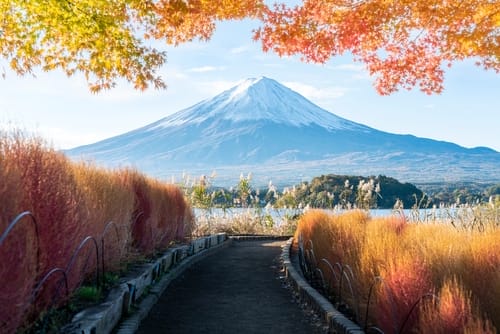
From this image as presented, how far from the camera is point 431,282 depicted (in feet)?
15.6

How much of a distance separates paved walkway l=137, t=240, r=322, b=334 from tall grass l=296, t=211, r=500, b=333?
85cm

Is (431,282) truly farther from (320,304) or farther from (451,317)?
(320,304)

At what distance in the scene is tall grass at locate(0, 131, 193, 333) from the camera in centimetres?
401

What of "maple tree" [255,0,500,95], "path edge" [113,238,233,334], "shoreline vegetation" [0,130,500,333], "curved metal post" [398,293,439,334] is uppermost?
"maple tree" [255,0,500,95]

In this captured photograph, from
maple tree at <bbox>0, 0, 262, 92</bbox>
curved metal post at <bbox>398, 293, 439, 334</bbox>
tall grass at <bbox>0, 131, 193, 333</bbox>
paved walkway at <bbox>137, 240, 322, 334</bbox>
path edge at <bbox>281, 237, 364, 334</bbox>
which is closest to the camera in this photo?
tall grass at <bbox>0, 131, 193, 333</bbox>

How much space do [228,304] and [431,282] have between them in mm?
2921

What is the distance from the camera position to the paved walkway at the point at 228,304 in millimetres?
6023

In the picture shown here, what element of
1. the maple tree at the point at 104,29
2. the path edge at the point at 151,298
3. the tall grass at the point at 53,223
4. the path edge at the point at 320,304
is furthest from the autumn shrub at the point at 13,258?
the maple tree at the point at 104,29

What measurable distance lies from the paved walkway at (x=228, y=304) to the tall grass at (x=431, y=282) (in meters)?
0.85

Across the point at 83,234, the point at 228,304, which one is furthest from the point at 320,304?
the point at 83,234

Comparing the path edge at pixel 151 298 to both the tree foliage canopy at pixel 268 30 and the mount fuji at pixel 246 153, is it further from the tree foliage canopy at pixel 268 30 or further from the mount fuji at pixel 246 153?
the mount fuji at pixel 246 153

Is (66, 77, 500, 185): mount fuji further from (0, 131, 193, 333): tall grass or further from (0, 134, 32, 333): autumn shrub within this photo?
(0, 134, 32, 333): autumn shrub

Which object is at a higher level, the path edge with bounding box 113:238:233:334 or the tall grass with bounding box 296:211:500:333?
the tall grass with bounding box 296:211:500:333

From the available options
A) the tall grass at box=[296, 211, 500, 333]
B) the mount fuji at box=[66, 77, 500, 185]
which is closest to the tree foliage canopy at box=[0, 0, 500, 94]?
the tall grass at box=[296, 211, 500, 333]
